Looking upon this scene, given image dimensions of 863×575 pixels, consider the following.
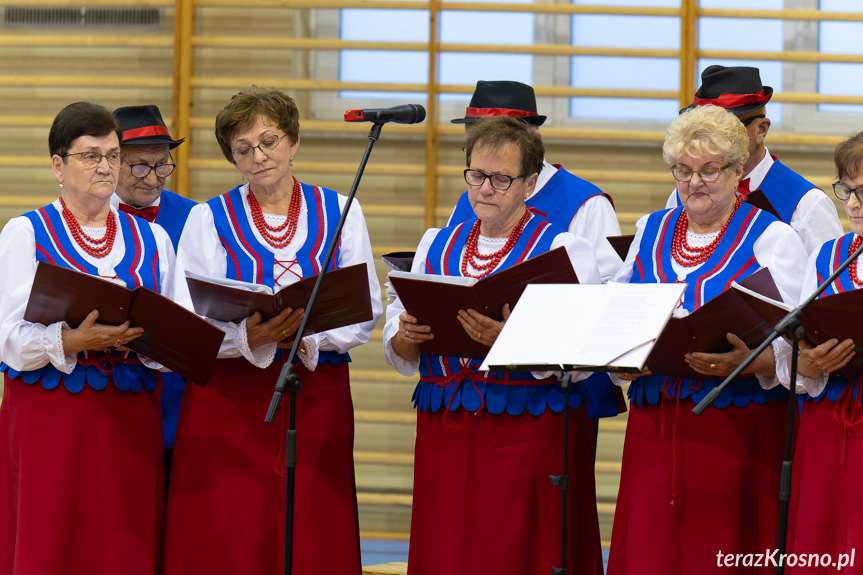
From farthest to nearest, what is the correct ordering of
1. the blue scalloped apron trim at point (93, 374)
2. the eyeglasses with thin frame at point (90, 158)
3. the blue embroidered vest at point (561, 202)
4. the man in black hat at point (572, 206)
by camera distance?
the man in black hat at point (572, 206) < the blue embroidered vest at point (561, 202) < the eyeglasses with thin frame at point (90, 158) < the blue scalloped apron trim at point (93, 374)

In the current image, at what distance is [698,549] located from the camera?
8.77 feet

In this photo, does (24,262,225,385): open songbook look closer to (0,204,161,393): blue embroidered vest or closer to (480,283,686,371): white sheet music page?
(0,204,161,393): blue embroidered vest

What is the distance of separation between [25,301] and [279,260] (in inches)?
27.3

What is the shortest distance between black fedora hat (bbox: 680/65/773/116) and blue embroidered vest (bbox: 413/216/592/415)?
1.00m

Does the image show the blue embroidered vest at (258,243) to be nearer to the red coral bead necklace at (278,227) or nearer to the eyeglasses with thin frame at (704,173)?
the red coral bead necklace at (278,227)

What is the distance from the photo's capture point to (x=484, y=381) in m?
2.89

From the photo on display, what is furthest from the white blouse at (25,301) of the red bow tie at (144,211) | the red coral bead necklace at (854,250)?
the red coral bead necklace at (854,250)

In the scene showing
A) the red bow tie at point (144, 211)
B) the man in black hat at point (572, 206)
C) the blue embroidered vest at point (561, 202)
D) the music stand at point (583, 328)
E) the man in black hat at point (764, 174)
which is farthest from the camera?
the red bow tie at point (144, 211)

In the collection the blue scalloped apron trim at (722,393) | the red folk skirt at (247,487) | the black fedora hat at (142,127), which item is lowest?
the red folk skirt at (247,487)

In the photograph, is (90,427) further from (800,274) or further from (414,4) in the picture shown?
(414,4)

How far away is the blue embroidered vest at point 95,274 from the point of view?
285cm

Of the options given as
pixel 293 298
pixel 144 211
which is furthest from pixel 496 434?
pixel 144 211

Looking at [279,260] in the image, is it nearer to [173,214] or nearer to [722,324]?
[173,214]

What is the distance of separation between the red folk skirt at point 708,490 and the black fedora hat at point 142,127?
2.08 meters
